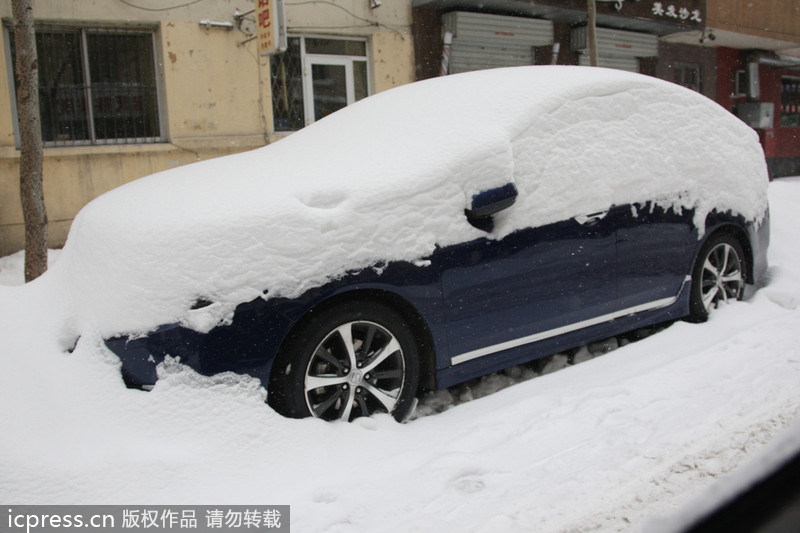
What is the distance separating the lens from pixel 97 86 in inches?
365

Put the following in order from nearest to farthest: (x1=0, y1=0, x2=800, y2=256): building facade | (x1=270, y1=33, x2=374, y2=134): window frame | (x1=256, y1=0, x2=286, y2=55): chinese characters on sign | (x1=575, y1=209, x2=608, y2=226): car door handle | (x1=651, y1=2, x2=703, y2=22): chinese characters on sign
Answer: (x1=575, y1=209, x2=608, y2=226): car door handle, (x1=0, y1=0, x2=800, y2=256): building facade, (x1=256, y1=0, x2=286, y2=55): chinese characters on sign, (x1=270, y1=33, x2=374, y2=134): window frame, (x1=651, y1=2, x2=703, y2=22): chinese characters on sign

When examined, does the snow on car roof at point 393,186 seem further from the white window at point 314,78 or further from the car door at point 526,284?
the white window at point 314,78

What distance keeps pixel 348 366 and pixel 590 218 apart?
1.61 m

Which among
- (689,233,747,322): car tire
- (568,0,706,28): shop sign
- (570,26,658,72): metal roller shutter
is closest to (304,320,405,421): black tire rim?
(689,233,747,322): car tire

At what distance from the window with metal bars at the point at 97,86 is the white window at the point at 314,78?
197 cm

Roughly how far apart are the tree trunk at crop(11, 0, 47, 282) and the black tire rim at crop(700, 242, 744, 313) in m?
5.29

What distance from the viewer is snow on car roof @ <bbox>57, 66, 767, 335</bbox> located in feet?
9.07

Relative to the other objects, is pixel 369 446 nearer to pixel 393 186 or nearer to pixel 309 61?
pixel 393 186

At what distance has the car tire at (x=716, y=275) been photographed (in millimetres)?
4363

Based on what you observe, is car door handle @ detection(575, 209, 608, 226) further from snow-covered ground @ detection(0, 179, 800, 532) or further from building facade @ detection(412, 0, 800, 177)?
building facade @ detection(412, 0, 800, 177)

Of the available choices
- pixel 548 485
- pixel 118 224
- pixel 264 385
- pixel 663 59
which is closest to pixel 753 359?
pixel 548 485

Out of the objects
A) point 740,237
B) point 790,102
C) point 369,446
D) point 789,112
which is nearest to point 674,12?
point 789,112

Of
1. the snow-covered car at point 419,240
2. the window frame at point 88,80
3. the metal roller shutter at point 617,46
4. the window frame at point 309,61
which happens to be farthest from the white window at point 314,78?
the snow-covered car at point 419,240

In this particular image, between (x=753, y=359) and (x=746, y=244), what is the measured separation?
1253 mm
